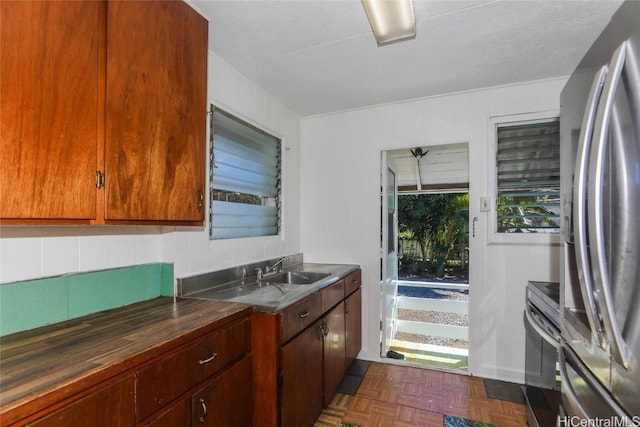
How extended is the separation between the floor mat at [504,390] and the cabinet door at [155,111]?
93.8 inches

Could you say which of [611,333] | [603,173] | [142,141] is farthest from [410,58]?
[611,333]

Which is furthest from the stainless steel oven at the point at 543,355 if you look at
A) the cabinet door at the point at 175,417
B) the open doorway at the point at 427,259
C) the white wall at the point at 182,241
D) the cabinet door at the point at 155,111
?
the white wall at the point at 182,241

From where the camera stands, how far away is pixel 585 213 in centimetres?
91

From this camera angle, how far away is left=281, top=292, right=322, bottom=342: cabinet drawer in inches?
63.0

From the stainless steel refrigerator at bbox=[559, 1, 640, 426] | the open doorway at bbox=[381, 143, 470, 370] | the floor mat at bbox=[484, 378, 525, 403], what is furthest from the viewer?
the open doorway at bbox=[381, 143, 470, 370]

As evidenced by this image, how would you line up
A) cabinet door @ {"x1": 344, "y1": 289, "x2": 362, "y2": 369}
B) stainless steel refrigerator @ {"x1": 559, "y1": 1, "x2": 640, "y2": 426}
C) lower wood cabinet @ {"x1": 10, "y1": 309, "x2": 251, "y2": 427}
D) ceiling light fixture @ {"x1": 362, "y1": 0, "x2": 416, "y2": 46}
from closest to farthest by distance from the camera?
stainless steel refrigerator @ {"x1": 559, "y1": 1, "x2": 640, "y2": 426} < lower wood cabinet @ {"x1": 10, "y1": 309, "x2": 251, "y2": 427} < ceiling light fixture @ {"x1": 362, "y1": 0, "x2": 416, "y2": 46} < cabinet door @ {"x1": 344, "y1": 289, "x2": 362, "y2": 369}

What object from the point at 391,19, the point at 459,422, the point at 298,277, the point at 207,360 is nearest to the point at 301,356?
the point at 207,360

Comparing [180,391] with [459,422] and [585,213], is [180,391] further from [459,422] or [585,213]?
[459,422]

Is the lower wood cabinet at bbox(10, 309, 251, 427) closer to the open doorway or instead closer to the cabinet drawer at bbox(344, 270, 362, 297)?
the cabinet drawer at bbox(344, 270, 362, 297)

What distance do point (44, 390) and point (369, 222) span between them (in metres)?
2.43

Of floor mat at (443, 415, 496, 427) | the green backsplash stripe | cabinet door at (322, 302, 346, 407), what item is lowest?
floor mat at (443, 415, 496, 427)

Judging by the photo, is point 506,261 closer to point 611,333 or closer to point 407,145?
point 407,145

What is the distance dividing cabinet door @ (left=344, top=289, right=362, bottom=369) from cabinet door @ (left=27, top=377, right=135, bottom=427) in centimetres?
170

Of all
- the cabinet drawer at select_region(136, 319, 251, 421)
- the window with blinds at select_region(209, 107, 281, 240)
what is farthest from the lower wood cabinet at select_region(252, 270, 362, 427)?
the window with blinds at select_region(209, 107, 281, 240)
